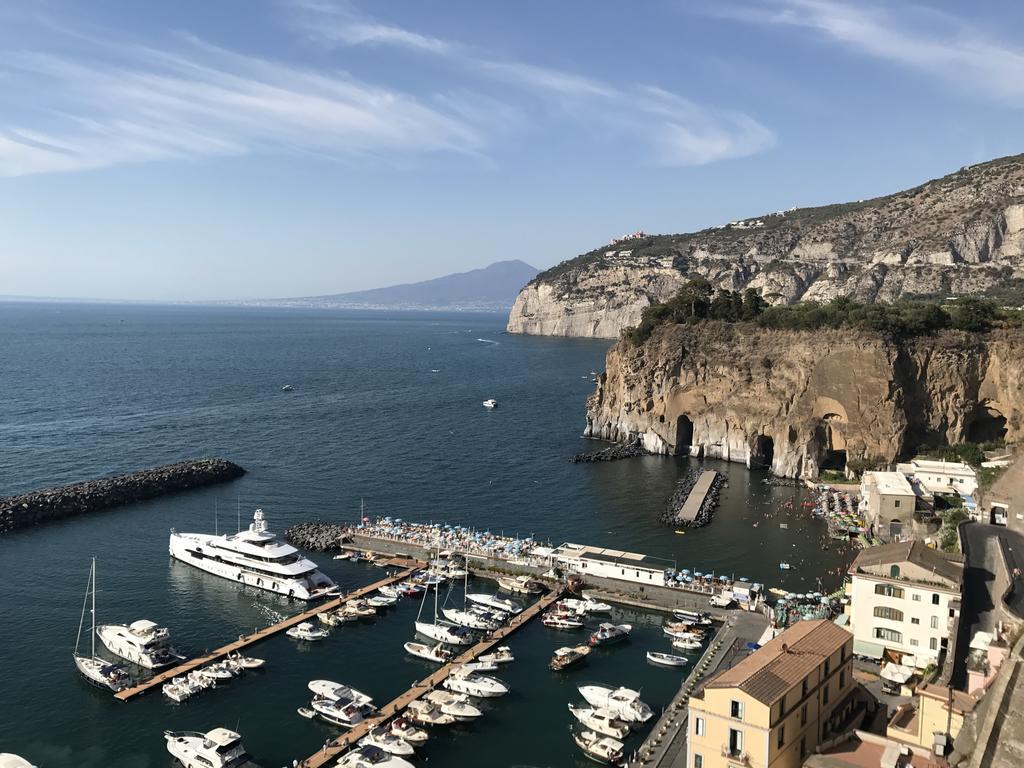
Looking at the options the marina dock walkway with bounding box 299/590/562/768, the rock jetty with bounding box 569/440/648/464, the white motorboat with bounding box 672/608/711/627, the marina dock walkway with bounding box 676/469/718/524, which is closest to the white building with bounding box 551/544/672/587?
the marina dock walkway with bounding box 299/590/562/768

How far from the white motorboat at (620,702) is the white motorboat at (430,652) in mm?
6705

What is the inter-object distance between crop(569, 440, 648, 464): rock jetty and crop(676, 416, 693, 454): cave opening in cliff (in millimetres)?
3438

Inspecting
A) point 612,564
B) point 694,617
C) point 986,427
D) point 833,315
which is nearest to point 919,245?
point 833,315

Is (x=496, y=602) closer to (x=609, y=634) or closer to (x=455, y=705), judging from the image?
(x=609, y=634)

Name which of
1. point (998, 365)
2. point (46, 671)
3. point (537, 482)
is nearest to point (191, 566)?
point (46, 671)

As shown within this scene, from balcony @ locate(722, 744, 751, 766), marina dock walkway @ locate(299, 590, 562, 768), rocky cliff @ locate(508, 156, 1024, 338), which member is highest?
rocky cliff @ locate(508, 156, 1024, 338)

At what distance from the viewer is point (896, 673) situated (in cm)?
2864

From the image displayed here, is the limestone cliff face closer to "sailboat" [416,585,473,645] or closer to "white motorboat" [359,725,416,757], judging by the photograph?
"sailboat" [416,585,473,645]

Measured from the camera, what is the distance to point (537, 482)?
66375mm

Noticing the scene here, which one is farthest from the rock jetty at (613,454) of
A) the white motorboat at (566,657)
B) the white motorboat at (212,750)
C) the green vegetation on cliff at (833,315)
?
the white motorboat at (212,750)

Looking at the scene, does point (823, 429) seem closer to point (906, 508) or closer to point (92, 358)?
point (906, 508)

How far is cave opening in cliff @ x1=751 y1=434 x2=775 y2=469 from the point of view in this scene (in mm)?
71625

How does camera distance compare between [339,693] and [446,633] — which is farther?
[446,633]

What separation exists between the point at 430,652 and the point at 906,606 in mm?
19927
